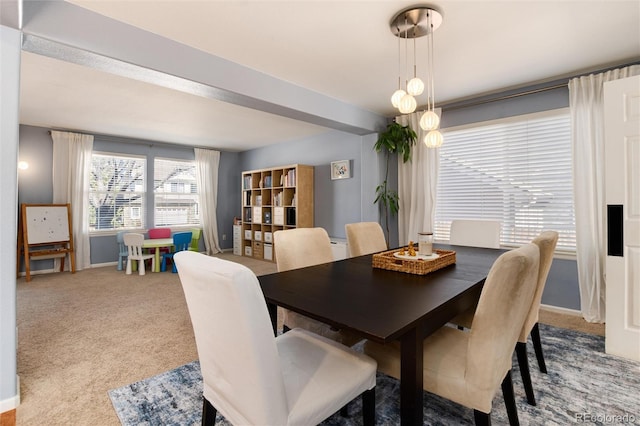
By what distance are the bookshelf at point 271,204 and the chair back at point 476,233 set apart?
2870 millimetres

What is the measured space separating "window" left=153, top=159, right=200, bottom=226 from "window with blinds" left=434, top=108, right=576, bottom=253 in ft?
16.9

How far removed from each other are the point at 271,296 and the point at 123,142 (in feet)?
19.3

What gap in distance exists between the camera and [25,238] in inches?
180

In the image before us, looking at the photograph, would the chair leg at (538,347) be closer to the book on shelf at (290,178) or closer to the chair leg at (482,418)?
the chair leg at (482,418)

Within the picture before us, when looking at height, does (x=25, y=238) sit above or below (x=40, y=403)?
above

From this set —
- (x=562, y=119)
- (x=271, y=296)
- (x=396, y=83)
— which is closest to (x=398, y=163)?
(x=396, y=83)

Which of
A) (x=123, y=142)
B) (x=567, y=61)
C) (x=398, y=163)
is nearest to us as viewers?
(x=567, y=61)

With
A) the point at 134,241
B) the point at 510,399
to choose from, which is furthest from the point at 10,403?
the point at 134,241

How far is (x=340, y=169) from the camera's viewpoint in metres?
5.12

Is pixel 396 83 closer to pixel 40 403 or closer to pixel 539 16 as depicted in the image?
pixel 539 16

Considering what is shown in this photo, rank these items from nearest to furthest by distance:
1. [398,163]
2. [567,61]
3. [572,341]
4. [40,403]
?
[40,403] → [572,341] → [567,61] → [398,163]

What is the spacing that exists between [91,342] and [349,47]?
3217mm

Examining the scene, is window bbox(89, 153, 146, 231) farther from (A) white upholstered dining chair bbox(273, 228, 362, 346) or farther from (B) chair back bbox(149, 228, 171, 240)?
(A) white upholstered dining chair bbox(273, 228, 362, 346)

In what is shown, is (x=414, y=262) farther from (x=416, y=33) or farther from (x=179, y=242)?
(x=179, y=242)
